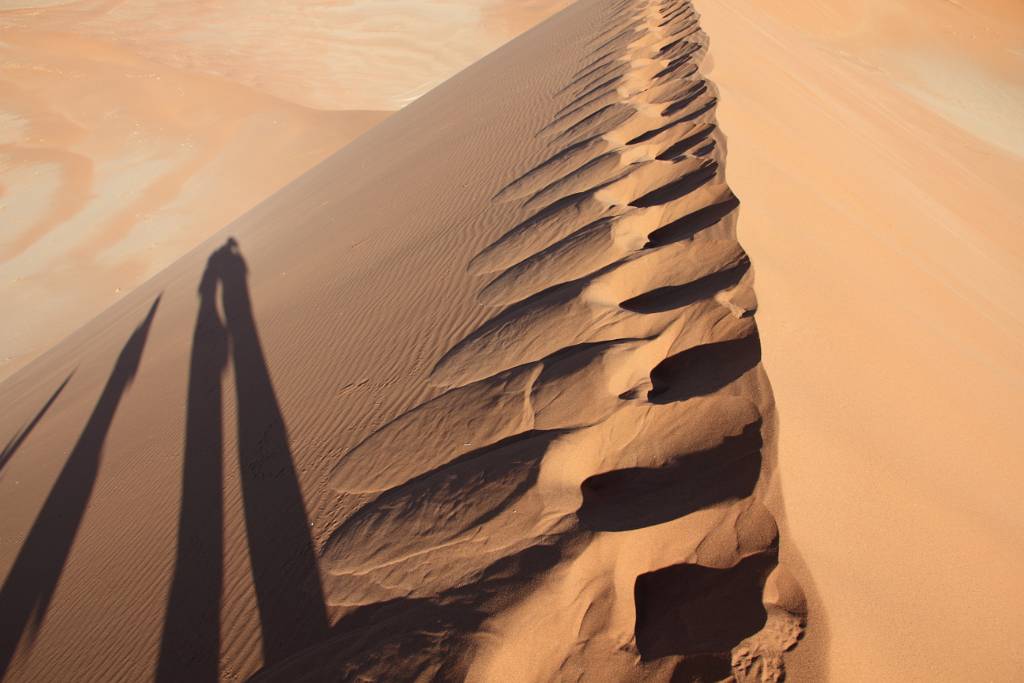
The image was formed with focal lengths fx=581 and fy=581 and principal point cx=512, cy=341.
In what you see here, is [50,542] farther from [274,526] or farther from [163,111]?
[163,111]

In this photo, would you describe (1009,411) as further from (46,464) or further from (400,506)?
(46,464)

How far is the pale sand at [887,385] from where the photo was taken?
5.99ft

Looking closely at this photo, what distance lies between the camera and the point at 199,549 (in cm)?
310

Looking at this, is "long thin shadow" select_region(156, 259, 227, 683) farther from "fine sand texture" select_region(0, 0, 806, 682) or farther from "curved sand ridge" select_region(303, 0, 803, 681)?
"curved sand ridge" select_region(303, 0, 803, 681)

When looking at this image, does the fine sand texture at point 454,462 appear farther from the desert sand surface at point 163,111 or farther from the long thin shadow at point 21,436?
the desert sand surface at point 163,111

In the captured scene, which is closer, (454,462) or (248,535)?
(454,462)

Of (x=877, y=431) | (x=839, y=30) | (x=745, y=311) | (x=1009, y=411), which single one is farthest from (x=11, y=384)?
(x=839, y=30)

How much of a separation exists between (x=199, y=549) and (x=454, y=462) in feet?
4.95

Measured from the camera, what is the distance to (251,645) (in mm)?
2486

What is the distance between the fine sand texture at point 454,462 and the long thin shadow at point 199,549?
0.06ft

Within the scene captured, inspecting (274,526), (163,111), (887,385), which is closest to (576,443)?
(887,385)

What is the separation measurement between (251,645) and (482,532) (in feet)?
3.69

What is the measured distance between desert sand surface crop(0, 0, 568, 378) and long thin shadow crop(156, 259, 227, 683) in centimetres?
778

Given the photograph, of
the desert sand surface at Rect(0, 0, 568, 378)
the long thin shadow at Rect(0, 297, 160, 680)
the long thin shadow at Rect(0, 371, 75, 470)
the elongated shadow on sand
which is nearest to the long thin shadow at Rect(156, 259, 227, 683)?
the elongated shadow on sand
